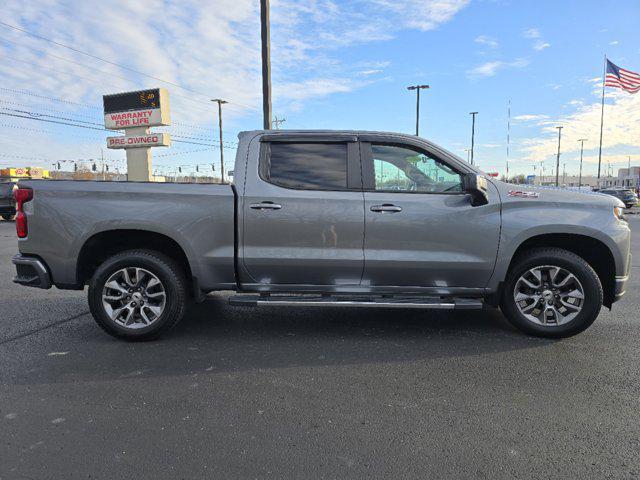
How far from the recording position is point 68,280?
168 inches

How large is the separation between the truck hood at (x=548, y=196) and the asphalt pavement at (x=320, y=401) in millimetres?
1326

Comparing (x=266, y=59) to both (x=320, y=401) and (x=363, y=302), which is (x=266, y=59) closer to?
(x=363, y=302)

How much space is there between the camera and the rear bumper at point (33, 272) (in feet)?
13.8

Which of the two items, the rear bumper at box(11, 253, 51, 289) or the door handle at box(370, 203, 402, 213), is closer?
the door handle at box(370, 203, 402, 213)

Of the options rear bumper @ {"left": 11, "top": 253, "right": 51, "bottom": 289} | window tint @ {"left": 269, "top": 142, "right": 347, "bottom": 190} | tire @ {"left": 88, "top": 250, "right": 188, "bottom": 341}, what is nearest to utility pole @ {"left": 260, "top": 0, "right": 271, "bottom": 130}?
window tint @ {"left": 269, "top": 142, "right": 347, "bottom": 190}

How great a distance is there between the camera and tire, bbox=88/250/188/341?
4.17 m

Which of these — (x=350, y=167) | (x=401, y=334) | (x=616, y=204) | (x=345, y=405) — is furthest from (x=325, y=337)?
(x=616, y=204)

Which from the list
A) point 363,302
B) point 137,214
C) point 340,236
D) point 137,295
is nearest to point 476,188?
point 340,236

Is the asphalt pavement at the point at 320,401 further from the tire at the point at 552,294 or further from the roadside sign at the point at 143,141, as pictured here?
the roadside sign at the point at 143,141

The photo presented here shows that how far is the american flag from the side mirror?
26077 millimetres

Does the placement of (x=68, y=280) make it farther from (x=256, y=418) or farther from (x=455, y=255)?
(x=455, y=255)

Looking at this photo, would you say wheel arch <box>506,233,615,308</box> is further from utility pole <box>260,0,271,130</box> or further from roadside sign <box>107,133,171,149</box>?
roadside sign <box>107,133,171,149</box>

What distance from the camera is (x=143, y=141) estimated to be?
27406 millimetres

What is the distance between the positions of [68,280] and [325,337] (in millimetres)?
2540
